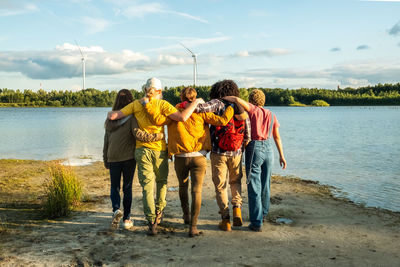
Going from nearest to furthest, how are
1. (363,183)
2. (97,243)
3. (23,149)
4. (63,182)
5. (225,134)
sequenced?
(97,243), (225,134), (63,182), (363,183), (23,149)

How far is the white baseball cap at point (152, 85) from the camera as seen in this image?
473 cm

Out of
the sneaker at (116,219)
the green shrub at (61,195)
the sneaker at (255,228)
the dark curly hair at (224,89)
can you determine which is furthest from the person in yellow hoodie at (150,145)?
the green shrub at (61,195)

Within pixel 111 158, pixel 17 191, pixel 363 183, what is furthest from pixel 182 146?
pixel 363 183

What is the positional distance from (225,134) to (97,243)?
7.74 ft

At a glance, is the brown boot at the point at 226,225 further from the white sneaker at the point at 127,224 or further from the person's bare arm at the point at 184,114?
the person's bare arm at the point at 184,114

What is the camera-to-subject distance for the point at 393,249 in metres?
4.68

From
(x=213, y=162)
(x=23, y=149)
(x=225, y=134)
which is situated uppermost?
(x=225, y=134)

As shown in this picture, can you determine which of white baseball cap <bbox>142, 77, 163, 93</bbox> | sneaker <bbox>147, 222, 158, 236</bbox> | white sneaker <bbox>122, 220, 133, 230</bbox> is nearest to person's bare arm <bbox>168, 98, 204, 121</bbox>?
white baseball cap <bbox>142, 77, 163, 93</bbox>

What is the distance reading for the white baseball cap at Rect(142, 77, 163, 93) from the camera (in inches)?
186

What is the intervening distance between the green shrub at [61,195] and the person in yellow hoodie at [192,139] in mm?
2306

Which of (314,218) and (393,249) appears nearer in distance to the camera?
(393,249)

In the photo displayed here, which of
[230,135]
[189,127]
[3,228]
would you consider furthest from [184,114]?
[3,228]

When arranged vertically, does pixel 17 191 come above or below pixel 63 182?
below

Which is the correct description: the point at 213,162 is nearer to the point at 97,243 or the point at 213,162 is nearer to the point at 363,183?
the point at 97,243
